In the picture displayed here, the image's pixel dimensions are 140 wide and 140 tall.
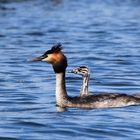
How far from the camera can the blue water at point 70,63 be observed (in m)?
15.3

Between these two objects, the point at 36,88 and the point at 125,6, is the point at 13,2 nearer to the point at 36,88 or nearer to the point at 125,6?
the point at 125,6

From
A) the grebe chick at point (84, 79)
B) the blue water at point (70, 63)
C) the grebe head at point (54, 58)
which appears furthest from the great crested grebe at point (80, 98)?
the grebe chick at point (84, 79)

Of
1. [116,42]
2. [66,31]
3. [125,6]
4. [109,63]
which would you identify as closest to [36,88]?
[109,63]

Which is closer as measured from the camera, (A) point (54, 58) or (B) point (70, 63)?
(A) point (54, 58)

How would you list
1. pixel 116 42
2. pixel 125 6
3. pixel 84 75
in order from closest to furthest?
pixel 84 75
pixel 116 42
pixel 125 6

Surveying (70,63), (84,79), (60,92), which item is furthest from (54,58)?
(70,63)

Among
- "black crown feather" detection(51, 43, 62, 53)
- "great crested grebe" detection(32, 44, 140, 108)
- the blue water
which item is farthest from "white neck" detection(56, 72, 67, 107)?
"black crown feather" detection(51, 43, 62, 53)

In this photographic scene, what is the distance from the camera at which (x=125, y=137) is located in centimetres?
1455

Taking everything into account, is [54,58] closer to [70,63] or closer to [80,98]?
[80,98]

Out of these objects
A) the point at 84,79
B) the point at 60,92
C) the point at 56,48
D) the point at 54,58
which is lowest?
the point at 60,92

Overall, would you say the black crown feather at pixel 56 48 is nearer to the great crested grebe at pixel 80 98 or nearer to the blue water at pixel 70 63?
the great crested grebe at pixel 80 98

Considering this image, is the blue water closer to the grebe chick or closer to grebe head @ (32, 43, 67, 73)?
the grebe chick

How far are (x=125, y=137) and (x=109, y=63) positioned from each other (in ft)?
36.2

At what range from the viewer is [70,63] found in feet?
83.9
